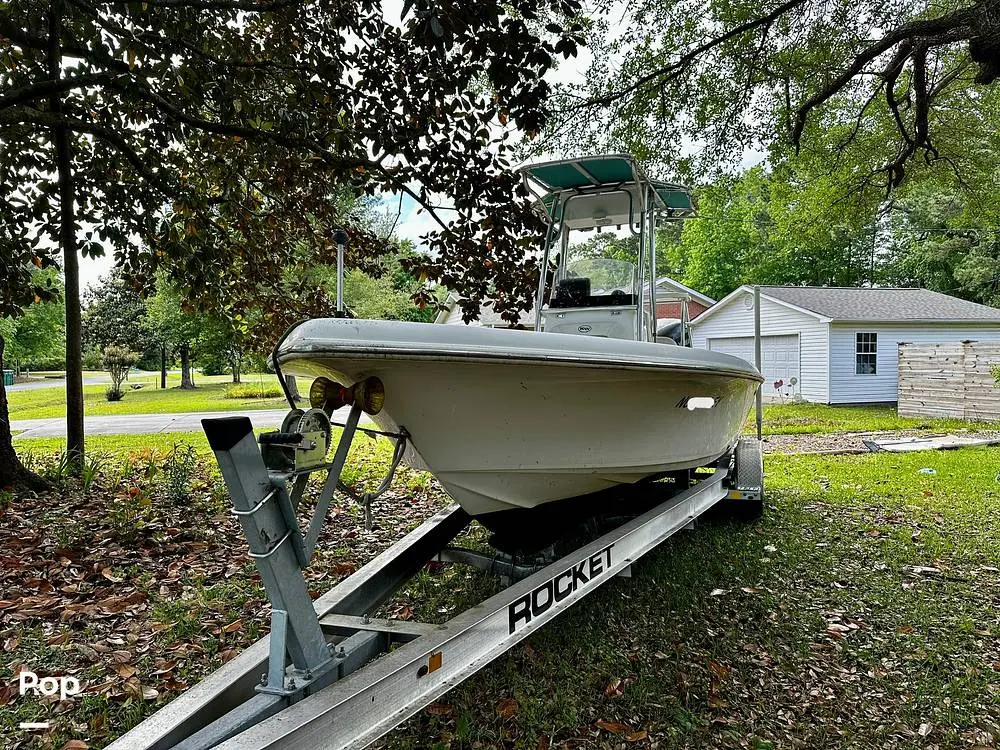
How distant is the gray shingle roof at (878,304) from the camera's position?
1919 centimetres

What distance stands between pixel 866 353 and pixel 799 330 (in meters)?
1.87

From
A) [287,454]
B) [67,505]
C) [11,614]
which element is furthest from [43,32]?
[287,454]

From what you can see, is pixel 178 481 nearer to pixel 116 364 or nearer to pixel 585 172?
pixel 585 172

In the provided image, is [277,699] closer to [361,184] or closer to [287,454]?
[287,454]

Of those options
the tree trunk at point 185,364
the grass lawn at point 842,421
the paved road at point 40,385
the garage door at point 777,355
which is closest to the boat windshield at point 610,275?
the grass lawn at point 842,421

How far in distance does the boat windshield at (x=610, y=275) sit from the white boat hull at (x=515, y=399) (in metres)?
1.08

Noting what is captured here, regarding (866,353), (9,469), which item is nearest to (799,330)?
(866,353)

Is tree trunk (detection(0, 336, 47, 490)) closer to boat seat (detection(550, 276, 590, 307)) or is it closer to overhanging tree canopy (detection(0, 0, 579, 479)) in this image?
overhanging tree canopy (detection(0, 0, 579, 479))

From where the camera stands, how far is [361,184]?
19.4 ft

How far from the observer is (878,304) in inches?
811

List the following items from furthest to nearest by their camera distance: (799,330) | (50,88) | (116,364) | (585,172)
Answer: (116,364) → (799,330) → (50,88) → (585,172)

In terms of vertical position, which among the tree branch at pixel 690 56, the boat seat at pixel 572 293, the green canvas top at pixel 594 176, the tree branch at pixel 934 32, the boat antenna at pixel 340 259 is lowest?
the boat antenna at pixel 340 259

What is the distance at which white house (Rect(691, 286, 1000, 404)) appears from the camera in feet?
61.1

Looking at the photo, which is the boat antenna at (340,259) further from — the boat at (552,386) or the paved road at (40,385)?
the paved road at (40,385)
